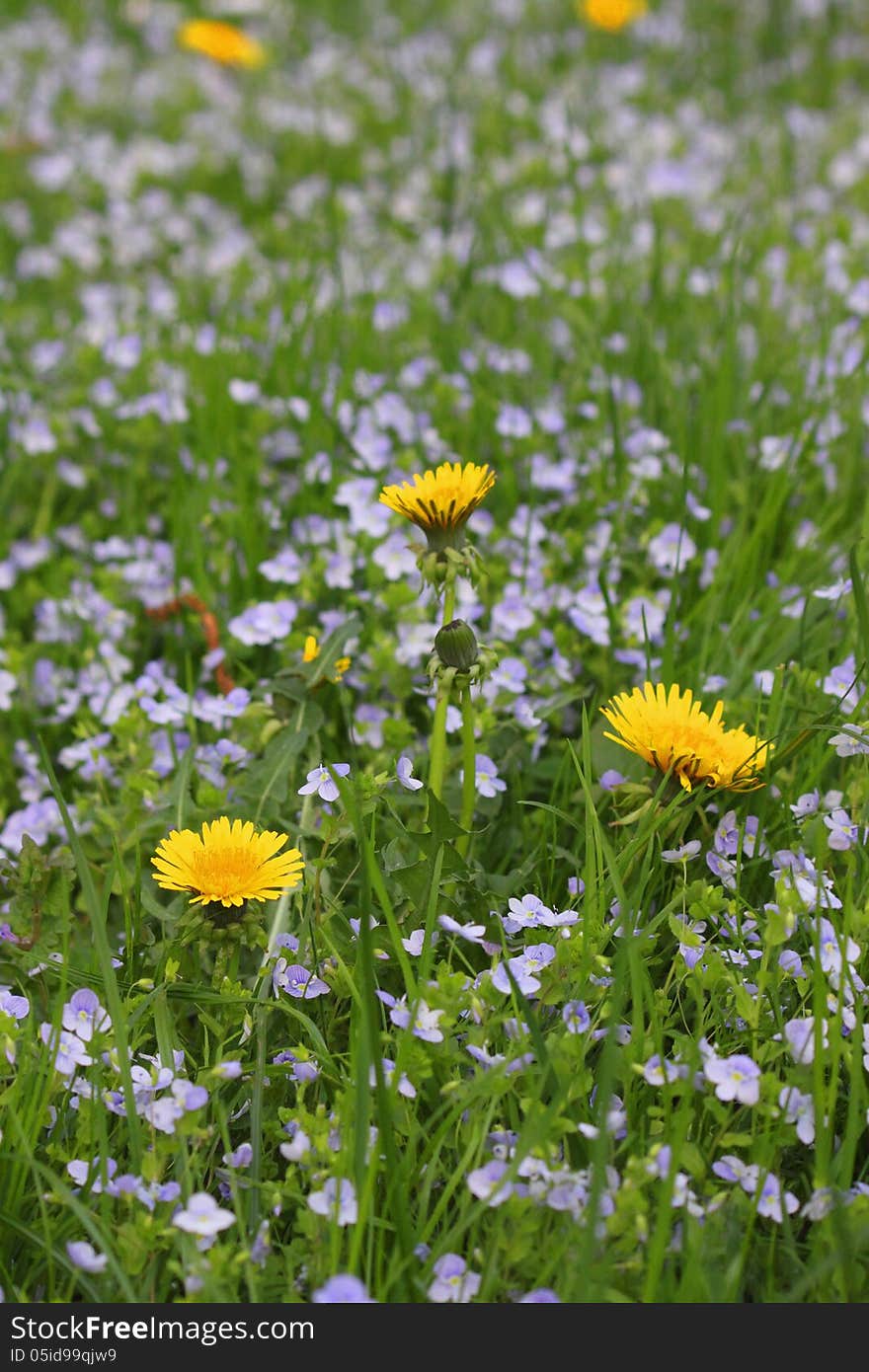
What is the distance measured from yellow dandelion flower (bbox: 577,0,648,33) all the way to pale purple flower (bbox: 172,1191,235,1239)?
6.41 m

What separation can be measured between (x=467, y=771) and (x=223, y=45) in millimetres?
5399

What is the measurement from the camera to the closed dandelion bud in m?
2.09

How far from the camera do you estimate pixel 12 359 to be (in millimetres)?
4195

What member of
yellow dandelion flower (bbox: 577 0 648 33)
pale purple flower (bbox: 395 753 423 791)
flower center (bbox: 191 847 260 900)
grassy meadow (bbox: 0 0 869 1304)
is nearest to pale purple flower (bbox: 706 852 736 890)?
grassy meadow (bbox: 0 0 869 1304)

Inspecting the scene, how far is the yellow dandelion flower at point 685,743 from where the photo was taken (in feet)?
7.19

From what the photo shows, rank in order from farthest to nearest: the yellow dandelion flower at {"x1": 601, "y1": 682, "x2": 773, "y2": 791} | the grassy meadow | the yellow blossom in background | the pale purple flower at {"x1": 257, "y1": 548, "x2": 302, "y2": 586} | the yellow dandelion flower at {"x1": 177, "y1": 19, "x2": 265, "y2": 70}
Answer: the yellow dandelion flower at {"x1": 177, "y1": 19, "x2": 265, "y2": 70}
the pale purple flower at {"x1": 257, "y1": 548, "x2": 302, "y2": 586}
the yellow blossom in background
the yellow dandelion flower at {"x1": 601, "y1": 682, "x2": 773, "y2": 791}
the grassy meadow

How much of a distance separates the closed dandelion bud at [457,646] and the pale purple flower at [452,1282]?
2.79 ft

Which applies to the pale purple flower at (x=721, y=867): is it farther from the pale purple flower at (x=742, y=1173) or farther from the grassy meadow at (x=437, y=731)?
the pale purple flower at (x=742, y=1173)

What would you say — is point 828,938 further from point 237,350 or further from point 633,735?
point 237,350

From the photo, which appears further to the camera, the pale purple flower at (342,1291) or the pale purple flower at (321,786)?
the pale purple flower at (321,786)

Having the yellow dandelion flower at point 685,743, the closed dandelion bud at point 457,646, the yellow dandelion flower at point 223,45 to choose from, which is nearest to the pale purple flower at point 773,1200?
the yellow dandelion flower at point 685,743

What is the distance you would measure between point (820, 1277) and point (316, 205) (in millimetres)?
4751

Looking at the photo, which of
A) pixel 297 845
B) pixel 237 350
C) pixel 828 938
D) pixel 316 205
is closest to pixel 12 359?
pixel 237 350

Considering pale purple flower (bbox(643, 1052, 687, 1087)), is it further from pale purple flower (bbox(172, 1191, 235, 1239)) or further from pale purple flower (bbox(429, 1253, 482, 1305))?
pale purple flower (bbox(172, 1191, 235, 1239))
